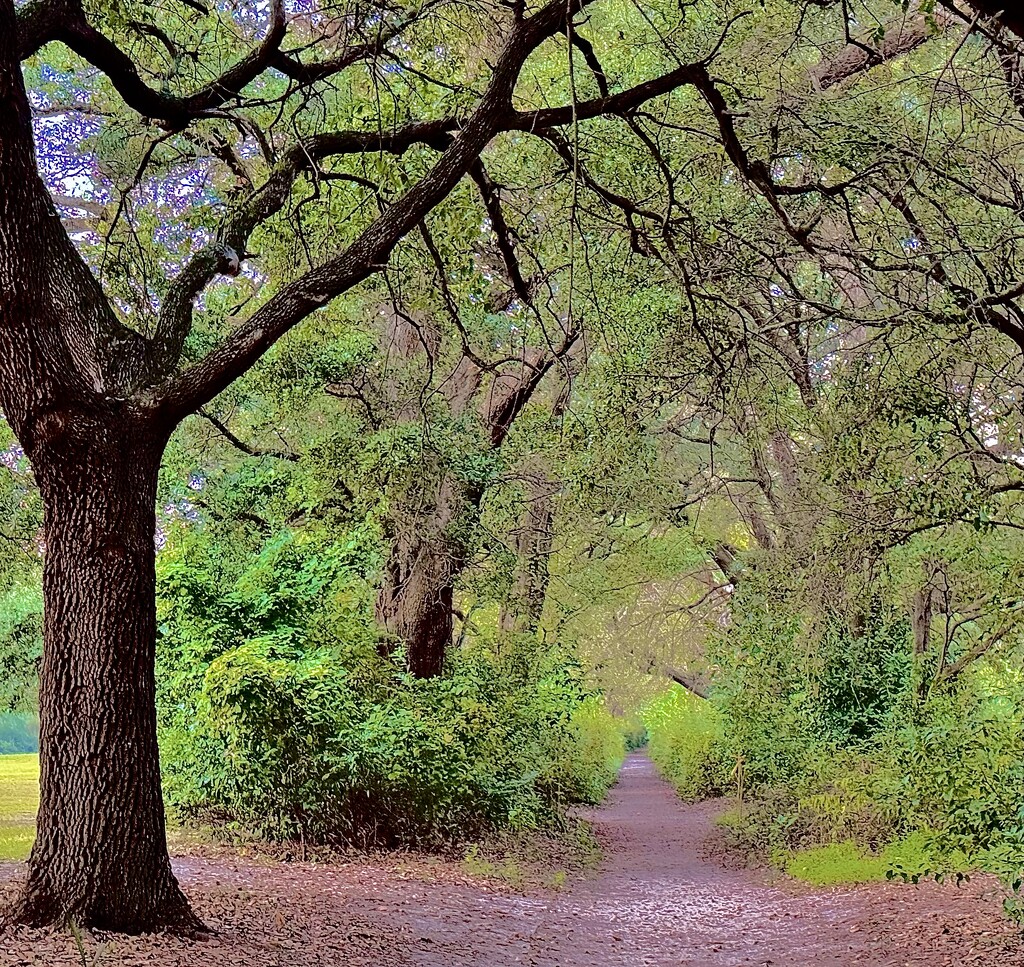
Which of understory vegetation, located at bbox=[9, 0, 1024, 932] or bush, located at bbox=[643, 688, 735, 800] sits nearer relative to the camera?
understory vegetation, located at bbox=[9, 0, 1024, 932]

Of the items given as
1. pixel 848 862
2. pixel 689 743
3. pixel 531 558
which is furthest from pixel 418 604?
pixel 689 743

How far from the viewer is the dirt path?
6176mm

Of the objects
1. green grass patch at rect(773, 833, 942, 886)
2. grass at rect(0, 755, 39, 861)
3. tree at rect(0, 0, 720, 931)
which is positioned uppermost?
tree at rect(0, 0, 720, 931)

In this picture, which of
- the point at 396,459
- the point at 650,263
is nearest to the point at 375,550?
the point at 396,459

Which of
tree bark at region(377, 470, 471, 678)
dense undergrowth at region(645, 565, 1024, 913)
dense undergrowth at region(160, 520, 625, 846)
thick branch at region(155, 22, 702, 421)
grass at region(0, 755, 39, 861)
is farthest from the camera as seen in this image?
tree bark at region(377, 470, 471, 678)

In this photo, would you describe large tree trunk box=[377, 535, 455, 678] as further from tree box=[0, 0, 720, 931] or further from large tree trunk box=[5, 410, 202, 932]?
large tree trunk box=[5, 410, 202, 932]

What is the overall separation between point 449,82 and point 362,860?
25.6 ft

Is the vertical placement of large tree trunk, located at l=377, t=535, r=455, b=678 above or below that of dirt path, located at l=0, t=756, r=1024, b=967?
above

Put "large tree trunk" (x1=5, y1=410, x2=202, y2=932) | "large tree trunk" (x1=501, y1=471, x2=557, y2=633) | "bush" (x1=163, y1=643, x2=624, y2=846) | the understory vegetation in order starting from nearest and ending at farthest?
"large tree trunk" (x1=5, y1=410, x2=202, y2=932)
the understory vegetation
"bush" (x1=163, y1=643, x2=624, y2=846)
"large tree trunk" (x1=501, y1=471, x2=557, y2=633)

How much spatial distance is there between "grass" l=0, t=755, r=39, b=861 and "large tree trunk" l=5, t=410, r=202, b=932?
4.49m

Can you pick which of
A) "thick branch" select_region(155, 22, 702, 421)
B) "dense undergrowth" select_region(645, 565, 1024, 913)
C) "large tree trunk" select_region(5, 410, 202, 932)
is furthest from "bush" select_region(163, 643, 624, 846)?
"thick branch" select_region(155, 22, 702, 421)

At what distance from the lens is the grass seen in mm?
10478

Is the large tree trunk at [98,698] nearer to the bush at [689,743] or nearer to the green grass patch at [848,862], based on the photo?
the green grass patch at [848,862]

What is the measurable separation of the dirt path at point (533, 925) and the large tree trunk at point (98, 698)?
294mm
